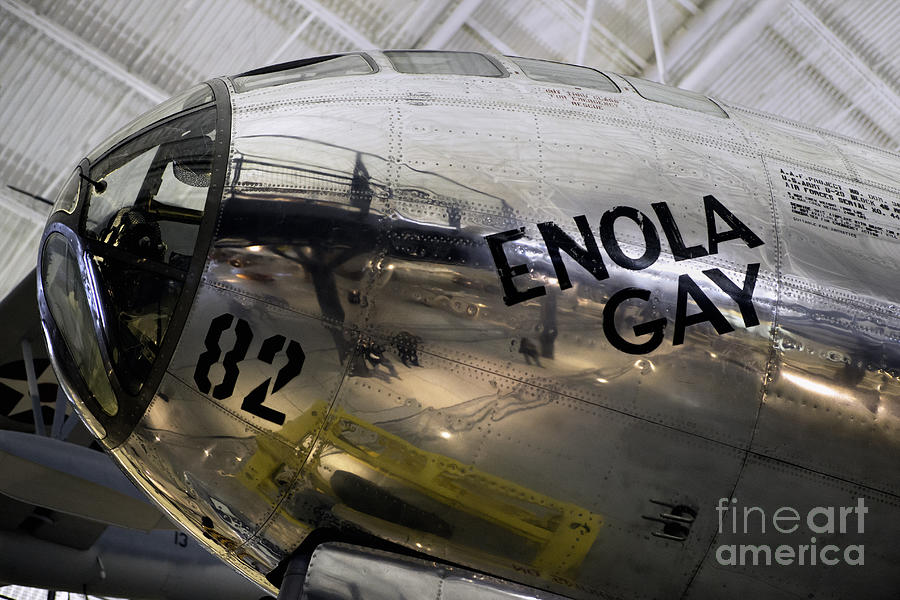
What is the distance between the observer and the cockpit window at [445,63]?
5.37m

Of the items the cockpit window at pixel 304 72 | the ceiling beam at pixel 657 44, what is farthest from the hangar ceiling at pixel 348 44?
the cockpit window at pixel 304 72

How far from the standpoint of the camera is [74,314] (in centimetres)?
466

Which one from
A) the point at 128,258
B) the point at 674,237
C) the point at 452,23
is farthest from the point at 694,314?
the point at 452,23

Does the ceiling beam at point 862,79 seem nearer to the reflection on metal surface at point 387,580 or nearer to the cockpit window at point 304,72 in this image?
the cockpit window at point 304,72

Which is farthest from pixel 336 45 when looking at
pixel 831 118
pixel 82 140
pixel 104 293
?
pixel 104 293

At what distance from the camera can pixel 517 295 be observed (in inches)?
169

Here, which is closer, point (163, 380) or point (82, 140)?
point (163, 380)

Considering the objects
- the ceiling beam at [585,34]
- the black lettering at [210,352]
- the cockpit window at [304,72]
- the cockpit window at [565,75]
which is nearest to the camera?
the black lettering at [210,352]

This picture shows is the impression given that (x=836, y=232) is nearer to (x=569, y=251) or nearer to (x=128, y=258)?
(x=569, y=251)

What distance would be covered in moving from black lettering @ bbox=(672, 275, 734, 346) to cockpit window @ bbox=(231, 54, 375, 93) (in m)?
2.25

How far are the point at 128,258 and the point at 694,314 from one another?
2838 mm

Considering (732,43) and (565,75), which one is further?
(732,43)

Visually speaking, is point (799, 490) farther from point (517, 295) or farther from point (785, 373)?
point (517, 295)

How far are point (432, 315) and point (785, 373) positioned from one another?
1.82 meters
